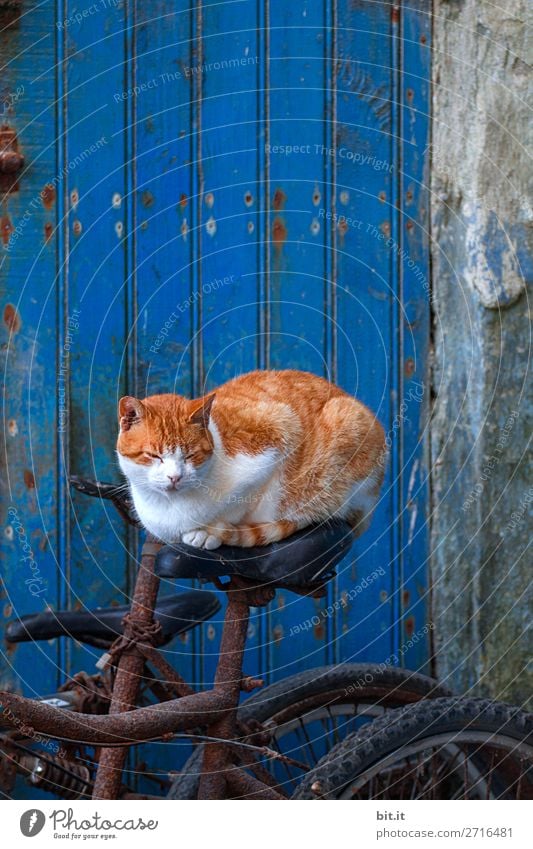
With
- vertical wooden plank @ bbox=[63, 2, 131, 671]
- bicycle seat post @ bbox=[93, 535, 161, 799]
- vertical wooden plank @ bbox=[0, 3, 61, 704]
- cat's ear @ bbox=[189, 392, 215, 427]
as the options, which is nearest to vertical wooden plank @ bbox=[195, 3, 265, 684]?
vertical wooden plank @ bbox=[63, 2, 131, 671]

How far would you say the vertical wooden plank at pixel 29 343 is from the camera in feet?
7.34

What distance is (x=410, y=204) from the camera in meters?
2.46

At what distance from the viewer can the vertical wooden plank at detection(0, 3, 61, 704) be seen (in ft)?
7.34

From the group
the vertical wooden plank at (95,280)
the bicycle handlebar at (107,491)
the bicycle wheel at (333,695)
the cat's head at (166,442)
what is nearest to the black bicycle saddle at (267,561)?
the cat's head at (166,442)

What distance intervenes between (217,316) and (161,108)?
0.45 m

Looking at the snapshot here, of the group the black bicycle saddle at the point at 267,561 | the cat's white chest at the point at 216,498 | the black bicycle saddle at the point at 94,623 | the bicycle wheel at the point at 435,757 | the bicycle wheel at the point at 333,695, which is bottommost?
the bicycle wheel at the point at 435,757

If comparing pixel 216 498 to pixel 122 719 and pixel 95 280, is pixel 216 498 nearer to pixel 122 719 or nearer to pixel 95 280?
pixel 122 719

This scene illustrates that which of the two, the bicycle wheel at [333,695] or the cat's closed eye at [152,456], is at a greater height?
the cat's closed eye at [152,456]

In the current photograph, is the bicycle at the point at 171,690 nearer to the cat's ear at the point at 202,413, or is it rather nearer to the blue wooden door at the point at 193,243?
the cat's ear at the point at 202,413

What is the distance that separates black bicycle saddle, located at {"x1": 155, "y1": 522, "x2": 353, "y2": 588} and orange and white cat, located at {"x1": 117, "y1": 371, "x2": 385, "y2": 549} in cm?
3

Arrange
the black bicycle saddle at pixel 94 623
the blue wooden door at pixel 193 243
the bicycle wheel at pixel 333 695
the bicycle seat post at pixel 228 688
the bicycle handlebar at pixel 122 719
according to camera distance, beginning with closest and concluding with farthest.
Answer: the bicycle handlebar at pixel 122 719 → the bicycle seat post at pixel 228 688 → the black bicycle saddle at pixel 94 623 → the bicycle wheel at pixel 333 695 → the blue wooden door at pixel 193 243

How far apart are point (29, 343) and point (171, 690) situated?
0.80 m

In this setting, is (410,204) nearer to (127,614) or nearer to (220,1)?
(220,1)

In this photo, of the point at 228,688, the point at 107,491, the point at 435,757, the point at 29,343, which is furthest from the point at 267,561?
the point at 29,343
